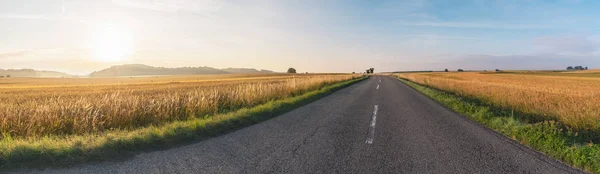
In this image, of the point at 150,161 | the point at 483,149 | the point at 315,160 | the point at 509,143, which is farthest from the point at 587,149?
the point at 150,161

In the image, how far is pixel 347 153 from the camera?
5.51 meters

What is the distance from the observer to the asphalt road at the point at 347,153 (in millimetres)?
4656

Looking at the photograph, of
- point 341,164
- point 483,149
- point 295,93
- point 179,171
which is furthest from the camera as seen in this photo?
point 295,93

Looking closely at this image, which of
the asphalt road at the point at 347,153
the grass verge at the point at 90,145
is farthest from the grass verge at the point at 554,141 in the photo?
the grass verge at the point at 90,145

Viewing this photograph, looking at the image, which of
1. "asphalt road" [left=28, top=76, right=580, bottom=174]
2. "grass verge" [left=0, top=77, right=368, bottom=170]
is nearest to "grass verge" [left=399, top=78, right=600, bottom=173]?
"asphalt road" [left=28, top=76, right=580, bottom=174]

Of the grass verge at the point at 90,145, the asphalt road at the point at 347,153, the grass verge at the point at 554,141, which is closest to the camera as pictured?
the asphalt road at the point at 347,153

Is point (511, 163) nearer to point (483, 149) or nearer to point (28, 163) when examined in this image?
point (483, 149)

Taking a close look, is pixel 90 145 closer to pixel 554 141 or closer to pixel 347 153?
pixel 347 153

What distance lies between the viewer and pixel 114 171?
4.51 m

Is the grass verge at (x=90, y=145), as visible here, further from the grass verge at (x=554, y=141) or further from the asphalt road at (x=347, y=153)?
the grass verge at (x=554, y=141)

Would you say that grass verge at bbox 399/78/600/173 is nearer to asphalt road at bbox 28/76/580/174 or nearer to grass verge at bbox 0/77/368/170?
asphalt road at bbox 28/76/580/174

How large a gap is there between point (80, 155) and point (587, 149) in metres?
8.87

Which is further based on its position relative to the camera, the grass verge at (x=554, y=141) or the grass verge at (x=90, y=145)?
the grass verge at (x=554, y=141)

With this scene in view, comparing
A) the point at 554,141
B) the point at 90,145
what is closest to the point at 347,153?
the point at 554,141
